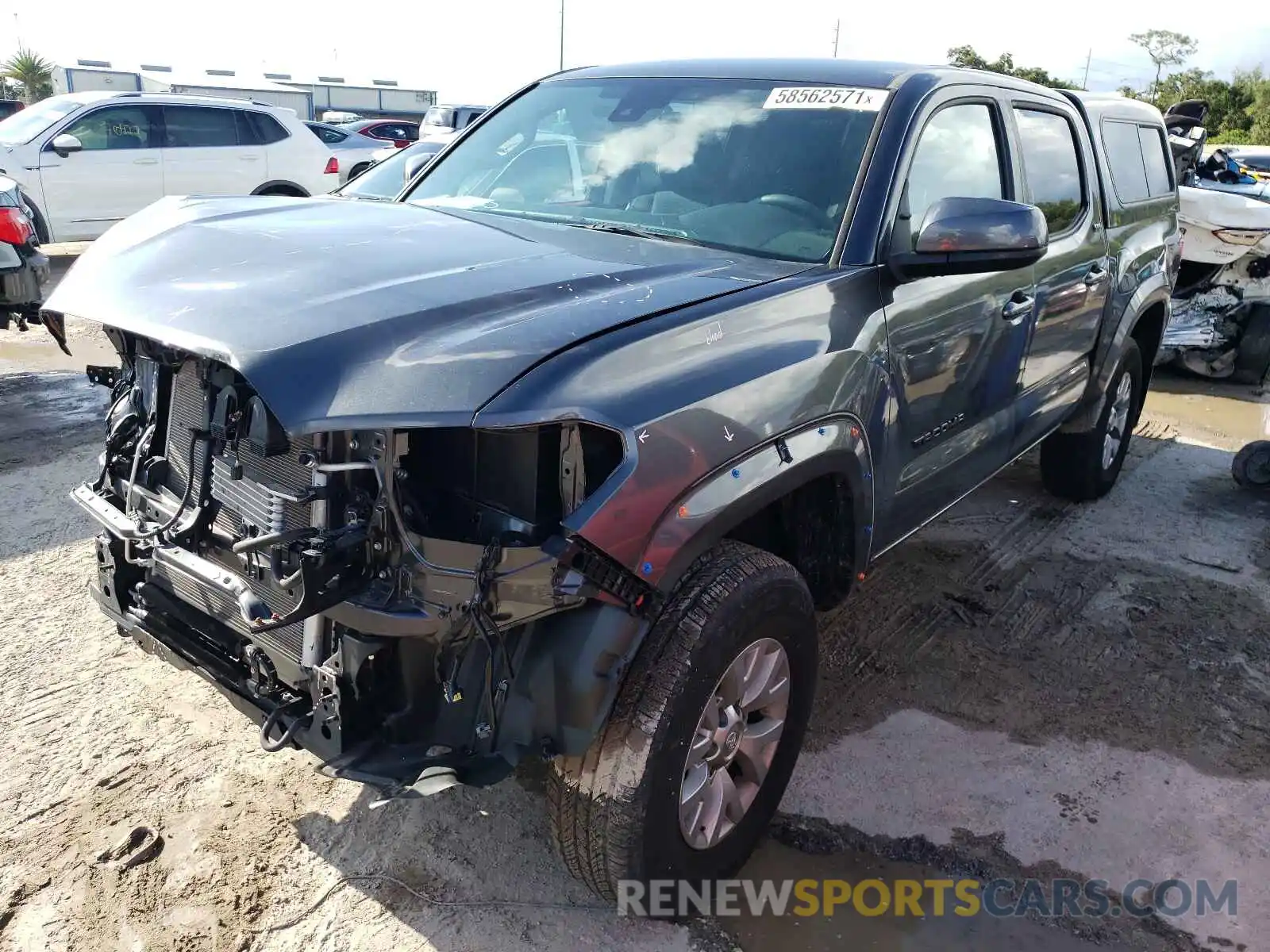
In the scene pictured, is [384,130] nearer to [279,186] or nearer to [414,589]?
[279,186]

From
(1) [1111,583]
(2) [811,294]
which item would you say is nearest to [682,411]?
(2) [811,294]

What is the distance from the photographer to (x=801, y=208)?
295 cm

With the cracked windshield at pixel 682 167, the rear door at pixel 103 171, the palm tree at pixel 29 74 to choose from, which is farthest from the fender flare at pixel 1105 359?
the palm tree at pixel 29 74

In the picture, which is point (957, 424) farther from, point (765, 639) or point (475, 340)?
point (475, 340)

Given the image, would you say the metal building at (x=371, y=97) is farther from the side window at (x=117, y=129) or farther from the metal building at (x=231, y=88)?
the side window at (x=117, y=129)

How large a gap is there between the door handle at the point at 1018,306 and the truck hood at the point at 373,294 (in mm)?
1142

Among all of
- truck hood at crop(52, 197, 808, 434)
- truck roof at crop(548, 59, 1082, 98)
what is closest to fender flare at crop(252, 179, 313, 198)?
truck roof at crop(548, 59, 1082, 98)

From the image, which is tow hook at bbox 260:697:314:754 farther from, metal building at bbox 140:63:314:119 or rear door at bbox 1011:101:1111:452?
metal building at bbox 140:63:314:119

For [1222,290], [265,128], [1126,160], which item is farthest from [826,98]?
[265,128]

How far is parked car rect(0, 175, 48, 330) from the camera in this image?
598 cm

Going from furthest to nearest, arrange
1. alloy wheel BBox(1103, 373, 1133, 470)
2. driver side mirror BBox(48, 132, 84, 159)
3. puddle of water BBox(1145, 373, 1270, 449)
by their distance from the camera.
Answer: driver side mirror BBox(48, 132, 84, 159) → puddle of water BBox(1145, 373, 1270, 449) → alloy wheel BBox(1103, 373, 1133, 470)

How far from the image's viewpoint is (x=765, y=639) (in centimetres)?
245

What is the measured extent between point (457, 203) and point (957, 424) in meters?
1.84

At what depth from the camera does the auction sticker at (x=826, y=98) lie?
307cm
